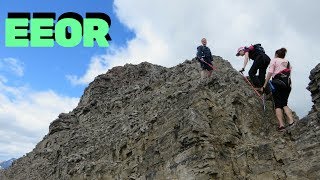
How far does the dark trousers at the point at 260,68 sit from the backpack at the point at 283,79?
2.37 m

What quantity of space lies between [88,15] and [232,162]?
47.5 ft

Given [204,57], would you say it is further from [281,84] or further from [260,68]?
[281,84]

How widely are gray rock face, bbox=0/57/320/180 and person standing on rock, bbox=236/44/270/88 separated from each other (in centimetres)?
107

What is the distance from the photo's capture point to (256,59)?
59.3 ft

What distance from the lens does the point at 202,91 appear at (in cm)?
2020

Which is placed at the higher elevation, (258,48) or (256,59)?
(258,48)

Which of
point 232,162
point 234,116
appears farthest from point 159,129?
point 232,162

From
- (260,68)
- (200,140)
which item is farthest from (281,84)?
(200,140)

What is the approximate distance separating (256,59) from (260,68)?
1.49ft

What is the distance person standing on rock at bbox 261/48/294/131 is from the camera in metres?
15.4

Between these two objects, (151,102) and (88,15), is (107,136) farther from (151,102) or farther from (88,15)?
(88,15)

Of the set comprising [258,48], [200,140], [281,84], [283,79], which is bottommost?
[200,140]

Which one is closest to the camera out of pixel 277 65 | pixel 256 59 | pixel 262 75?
pixel 277 65

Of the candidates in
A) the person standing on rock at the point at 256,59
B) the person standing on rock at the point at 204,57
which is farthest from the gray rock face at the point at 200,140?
the person standing on rock at the point at 256,59
